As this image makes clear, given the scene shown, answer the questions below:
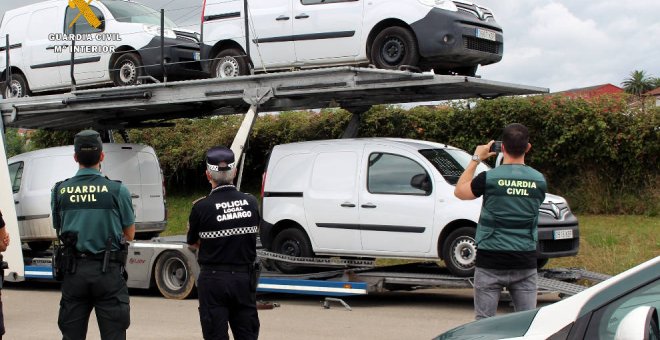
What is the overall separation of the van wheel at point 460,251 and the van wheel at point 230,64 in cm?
396

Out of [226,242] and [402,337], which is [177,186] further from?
[226,242]

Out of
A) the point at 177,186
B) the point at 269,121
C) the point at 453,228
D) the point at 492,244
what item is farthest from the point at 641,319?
the point at 177,186

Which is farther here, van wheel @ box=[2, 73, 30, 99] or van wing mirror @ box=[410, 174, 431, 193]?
van wheel @ box=[2, 73, 30, 99]

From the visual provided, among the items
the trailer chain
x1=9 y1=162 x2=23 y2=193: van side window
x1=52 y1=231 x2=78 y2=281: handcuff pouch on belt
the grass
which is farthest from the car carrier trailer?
x1=52 y1=231 x2=78 y2=281: handcuff pouch on belt

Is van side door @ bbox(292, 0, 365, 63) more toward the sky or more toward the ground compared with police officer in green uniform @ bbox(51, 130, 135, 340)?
more toward the sky

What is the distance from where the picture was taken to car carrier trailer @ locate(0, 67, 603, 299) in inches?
420

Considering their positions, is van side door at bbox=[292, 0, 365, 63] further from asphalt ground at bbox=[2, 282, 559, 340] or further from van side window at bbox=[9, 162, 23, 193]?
van side window at bbox=[9, 162, 23, 193]

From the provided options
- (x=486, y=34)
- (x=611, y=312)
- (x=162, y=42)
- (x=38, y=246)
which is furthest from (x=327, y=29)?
(x=611, y=312)

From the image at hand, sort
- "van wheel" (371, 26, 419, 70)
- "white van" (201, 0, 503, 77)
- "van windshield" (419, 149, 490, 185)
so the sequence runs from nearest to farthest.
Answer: "van windshield" (419, 149, 490, 185) < "white van" (201, 0, 503, 77) < "van wheel" (371, 26, 419, 70)

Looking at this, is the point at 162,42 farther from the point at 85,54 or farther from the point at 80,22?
the point at 80,22

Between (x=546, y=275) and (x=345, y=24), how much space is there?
3.98m

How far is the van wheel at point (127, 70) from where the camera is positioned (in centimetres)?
1349

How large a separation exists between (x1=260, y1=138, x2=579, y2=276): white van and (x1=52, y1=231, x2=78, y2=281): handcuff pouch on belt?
17.6 feet

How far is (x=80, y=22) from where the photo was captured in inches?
547
